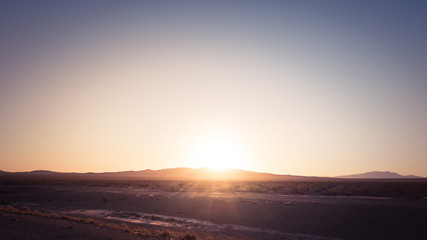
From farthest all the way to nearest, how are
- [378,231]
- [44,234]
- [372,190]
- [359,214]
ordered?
[372,190]
[359,214]
[378,231]
[44,234]

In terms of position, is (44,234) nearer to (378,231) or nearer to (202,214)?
(202,214)

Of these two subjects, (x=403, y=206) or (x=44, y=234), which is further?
(x=403, y=206)

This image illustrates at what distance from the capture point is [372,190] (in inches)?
1741

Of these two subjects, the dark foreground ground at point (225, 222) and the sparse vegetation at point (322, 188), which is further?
the sparse vegetation at point (322, 188)

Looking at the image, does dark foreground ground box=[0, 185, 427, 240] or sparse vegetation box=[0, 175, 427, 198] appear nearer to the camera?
dark foreground ground box=[0, 185, 427, 240]

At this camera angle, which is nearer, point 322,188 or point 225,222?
point 225,222

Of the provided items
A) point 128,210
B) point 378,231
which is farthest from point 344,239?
point 128,210

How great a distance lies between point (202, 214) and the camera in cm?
2553

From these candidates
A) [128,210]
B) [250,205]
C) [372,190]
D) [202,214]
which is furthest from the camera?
[372,190]

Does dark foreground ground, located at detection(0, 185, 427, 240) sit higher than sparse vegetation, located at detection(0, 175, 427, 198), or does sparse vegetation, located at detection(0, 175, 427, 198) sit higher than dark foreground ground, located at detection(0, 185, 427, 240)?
sparse vegetation, located at detection(0, 175, 427, 198)

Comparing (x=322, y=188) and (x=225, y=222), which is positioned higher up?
(x=322, y=188)

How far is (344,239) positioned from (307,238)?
1909 millimetres

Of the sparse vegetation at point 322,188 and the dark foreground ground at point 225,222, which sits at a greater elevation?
the sparse vegetation at point 322,188

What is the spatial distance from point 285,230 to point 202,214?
322 inches
